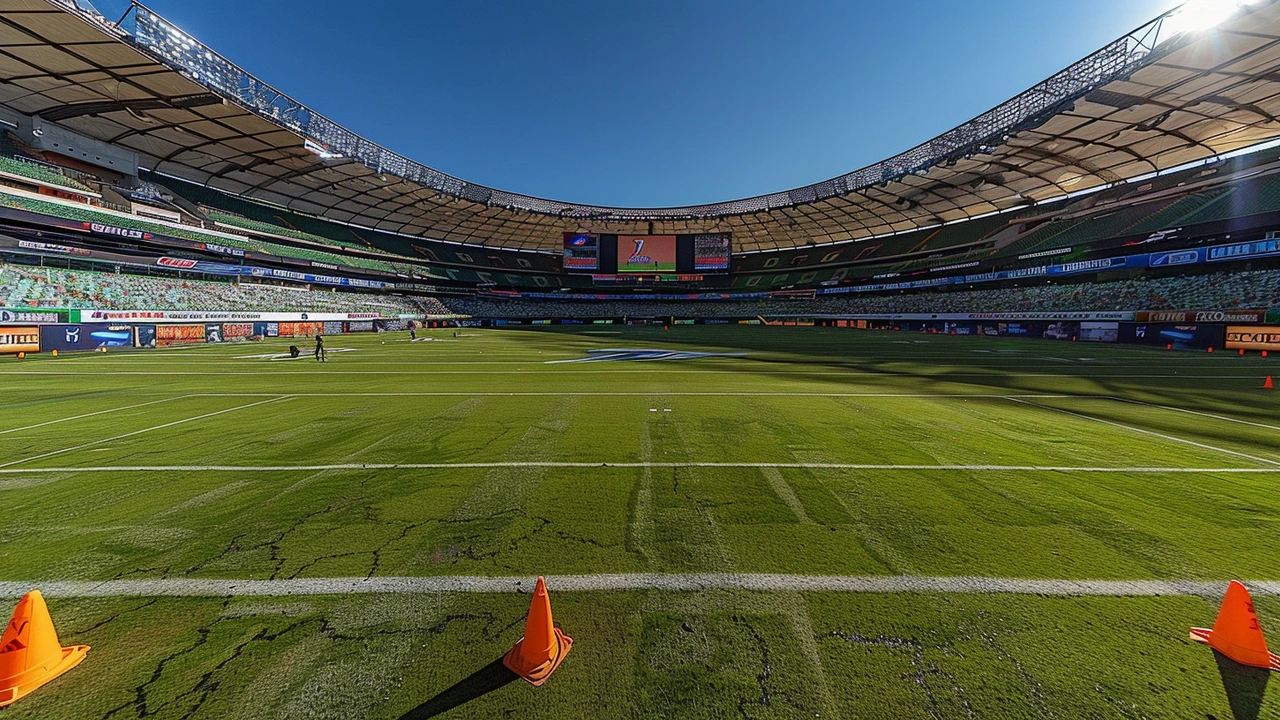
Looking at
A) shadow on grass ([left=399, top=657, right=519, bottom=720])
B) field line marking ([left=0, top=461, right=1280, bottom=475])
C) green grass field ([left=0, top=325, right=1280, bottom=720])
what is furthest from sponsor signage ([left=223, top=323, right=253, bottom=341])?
shadow on grass ([left=399, top=657, right=519, bottom=720])

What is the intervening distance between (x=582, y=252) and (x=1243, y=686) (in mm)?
63561

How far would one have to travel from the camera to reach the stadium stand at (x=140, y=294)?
26391 mm

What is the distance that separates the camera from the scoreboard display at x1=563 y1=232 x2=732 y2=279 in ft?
202

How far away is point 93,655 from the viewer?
8.25 feet

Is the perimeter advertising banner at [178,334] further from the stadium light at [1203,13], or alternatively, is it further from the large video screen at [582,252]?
the stadium light at [1203,13]

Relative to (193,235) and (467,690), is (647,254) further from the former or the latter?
(467,690)

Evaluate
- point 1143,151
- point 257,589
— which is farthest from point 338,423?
point 1143,151

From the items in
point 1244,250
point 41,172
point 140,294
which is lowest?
point 140,294

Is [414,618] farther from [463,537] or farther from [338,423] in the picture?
[338,423]

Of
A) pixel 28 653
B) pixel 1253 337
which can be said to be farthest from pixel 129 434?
pixel 1253 337

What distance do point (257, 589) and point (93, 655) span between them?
76 cm

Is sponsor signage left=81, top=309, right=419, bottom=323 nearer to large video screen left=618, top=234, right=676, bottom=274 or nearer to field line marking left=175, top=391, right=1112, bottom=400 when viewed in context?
field line marking left=175, top=391, right=1112, bottom=400

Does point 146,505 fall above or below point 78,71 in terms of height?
below

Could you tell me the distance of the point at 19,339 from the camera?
72.1 feet
